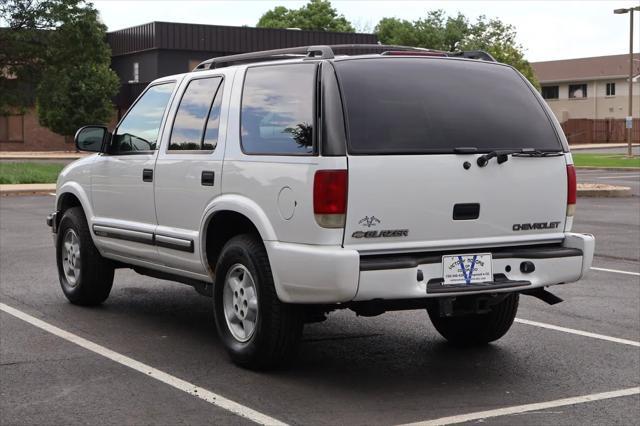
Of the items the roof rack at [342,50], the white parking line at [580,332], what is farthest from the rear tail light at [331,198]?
the white parking line at [580,332]

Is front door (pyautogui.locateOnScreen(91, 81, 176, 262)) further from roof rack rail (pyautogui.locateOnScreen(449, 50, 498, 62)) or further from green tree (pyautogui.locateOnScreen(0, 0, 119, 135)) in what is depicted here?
green tree (pyautogui.locateOnScreen(0, 0, 119, 135))

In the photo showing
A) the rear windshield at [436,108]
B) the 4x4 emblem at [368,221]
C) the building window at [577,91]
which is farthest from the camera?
the building window at [577,91]

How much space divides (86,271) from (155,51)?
5059cm

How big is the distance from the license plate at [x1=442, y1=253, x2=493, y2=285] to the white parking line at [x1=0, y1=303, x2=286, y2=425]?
1443 millimetres

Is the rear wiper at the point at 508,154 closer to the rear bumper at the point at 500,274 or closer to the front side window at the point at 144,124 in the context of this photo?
the rear bumper at the point at 500,274

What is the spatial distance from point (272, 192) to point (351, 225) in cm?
63

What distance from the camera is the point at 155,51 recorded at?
58031mm

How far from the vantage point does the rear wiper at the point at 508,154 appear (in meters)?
6.38

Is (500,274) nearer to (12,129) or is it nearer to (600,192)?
(600,192)

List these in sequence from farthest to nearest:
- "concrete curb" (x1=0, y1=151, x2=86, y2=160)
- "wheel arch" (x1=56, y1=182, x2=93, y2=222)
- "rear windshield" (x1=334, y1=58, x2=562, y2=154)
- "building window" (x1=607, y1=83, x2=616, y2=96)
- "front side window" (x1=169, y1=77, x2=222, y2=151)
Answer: "building window" (x1=607, y1=83, x2=616, y2=96), "concrete curb" (x1=0, y1=151, x2=86, y2=160), "wheel arch" (x1=56, y1=182, x2=93, y2=222), "front side window" (x1=169, y1=77, x2=222, y2=151), "rear windshield" (x1=334, y1=58, x2=562, y2=154)

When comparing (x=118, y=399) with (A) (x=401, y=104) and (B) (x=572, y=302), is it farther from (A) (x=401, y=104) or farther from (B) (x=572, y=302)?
(B) (x=572, y=302)

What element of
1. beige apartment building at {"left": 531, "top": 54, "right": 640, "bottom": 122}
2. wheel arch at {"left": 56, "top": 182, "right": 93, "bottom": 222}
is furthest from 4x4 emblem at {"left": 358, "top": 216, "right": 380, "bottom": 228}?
beige apartment building at {"left": 531, "top": 54, "right": 640, "bottom": 122}

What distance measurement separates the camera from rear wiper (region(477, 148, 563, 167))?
6.38 meters

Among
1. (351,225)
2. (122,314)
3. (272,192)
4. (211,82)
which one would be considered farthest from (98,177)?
(351,225)
